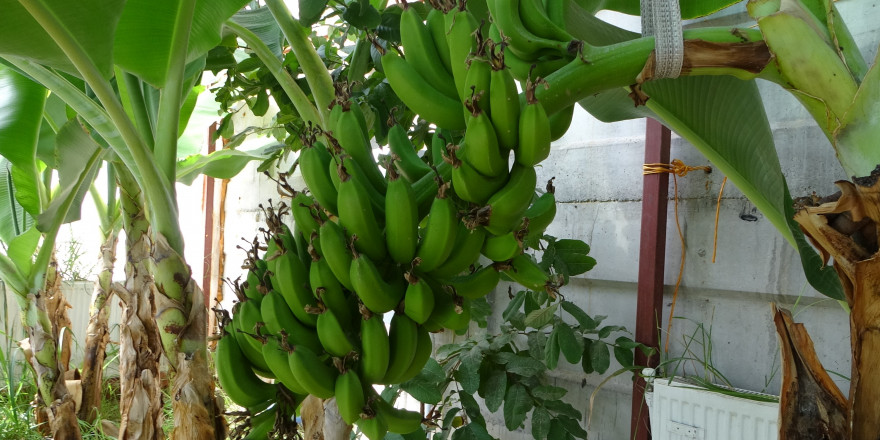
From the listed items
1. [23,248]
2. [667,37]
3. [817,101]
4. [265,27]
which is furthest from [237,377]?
[23,248]

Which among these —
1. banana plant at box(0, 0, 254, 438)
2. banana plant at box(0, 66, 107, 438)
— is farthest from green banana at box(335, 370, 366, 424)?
banana plant at box(0, 66, 107, 438)

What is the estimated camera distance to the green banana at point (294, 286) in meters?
0.57

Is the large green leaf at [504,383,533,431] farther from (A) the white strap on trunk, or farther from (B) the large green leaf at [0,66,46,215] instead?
(B) the large green leaf at [0,66,46,215]

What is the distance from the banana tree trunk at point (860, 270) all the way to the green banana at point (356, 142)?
1.27ft

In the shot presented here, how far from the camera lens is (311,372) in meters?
0.53

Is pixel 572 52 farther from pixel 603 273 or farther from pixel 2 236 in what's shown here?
pixel 2 236

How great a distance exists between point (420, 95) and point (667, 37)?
0.22 m

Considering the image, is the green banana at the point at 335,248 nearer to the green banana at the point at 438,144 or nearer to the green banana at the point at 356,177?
the green banana at the point at 356,177

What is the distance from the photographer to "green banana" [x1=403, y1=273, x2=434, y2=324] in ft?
1.73

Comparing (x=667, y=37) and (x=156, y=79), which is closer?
(x=667, y=37)

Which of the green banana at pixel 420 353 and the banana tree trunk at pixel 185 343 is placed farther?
the banana tree trunk at pixel 185 343

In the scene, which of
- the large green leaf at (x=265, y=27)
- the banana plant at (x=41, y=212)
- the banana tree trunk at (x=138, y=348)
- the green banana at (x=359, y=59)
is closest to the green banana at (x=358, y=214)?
the green banana at (x=359, y=59)

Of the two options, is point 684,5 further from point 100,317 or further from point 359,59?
point 100,317

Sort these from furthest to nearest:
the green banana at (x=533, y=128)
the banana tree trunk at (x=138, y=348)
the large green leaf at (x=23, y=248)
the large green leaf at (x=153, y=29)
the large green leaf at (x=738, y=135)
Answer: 1. the large green leaf at (x=23, y=248)
2. the banana tree trunk at (x=138, y=348)
3. the large green leaf at (x=153, y=29)
4. the large green leaf at (x=738, y=135)
5. the green banana at (x=533, y=128)
